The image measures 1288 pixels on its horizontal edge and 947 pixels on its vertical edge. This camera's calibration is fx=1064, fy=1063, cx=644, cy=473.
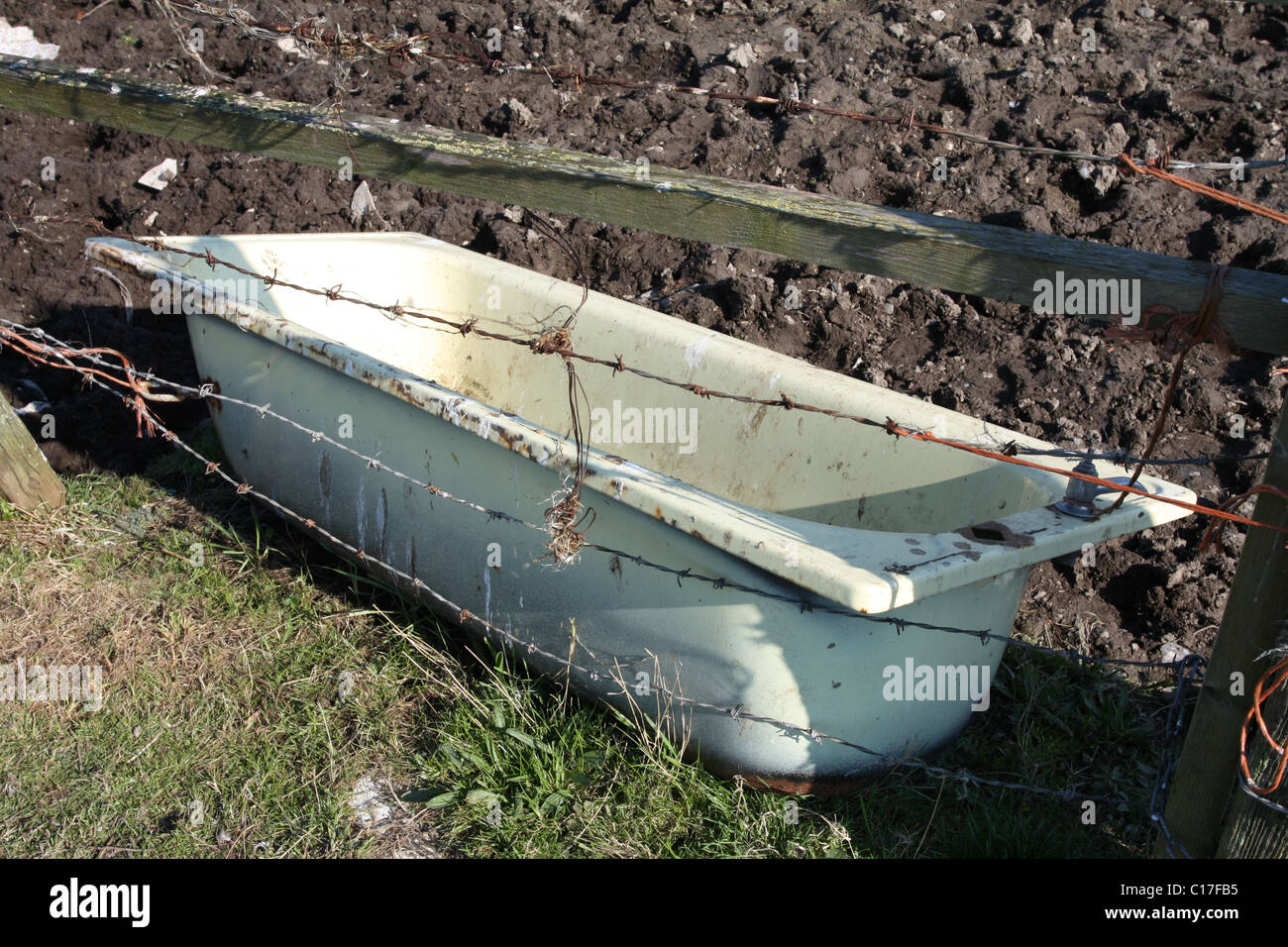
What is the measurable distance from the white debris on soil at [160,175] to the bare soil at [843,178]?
44mm

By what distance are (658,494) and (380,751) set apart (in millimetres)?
1020

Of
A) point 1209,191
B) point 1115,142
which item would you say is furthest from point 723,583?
point 1115,142

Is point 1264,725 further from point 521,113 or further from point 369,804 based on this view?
point 521,113

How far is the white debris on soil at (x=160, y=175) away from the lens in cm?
501

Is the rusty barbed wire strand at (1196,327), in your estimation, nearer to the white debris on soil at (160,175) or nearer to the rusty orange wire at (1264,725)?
the rusty orange wire at (1264,725)

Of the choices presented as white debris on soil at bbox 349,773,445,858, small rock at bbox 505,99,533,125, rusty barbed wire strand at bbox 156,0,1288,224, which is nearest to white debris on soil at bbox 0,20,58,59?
rusty barbed wire strand at bbox 156,0,1288,224

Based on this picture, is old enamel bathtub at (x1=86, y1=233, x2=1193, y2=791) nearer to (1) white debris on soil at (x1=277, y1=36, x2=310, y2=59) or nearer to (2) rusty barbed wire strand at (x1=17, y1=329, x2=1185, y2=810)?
(2) rusty barbed wire strand at (x1=17, y1=329, x2=1185, y2=810)

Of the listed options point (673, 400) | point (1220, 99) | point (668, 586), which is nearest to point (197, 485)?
point (673, 400)

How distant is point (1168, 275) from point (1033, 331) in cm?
207

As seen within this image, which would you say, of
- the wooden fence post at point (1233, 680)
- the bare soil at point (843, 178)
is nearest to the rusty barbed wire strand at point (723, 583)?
the wooden fence post at point (1233, 680)

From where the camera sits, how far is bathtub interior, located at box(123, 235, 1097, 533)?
2.83 m

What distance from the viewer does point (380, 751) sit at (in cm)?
263

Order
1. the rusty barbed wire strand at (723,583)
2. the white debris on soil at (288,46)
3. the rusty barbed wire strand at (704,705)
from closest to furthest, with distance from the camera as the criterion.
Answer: the rusty barbed wire strand at (723,583) < the rusty barbed wire strand at (704,705) < the white debris on soil at (288,46)

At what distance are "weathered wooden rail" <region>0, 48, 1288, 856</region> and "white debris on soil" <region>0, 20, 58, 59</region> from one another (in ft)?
10.1
